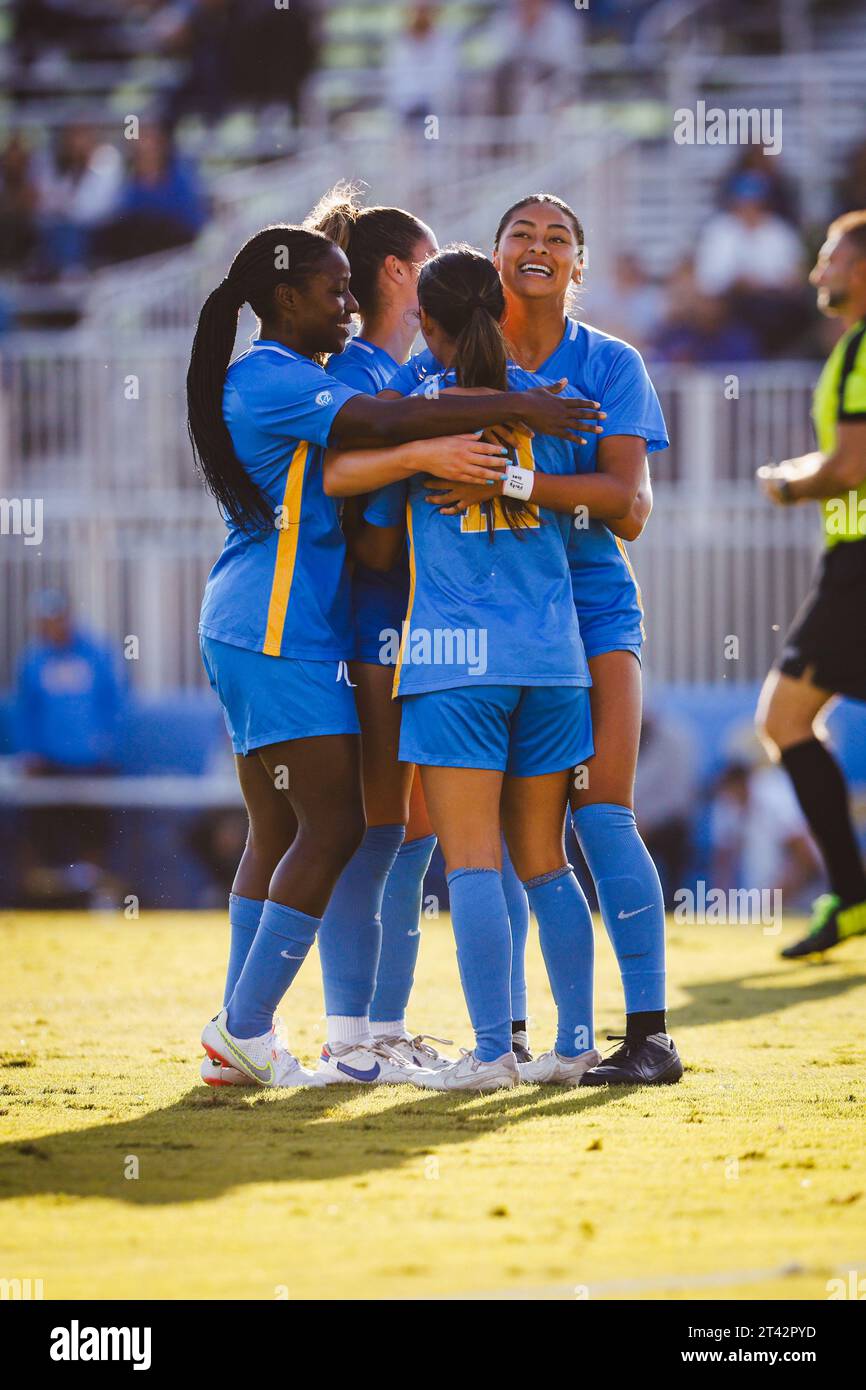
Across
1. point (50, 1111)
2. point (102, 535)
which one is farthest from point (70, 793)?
Answer: point (50, 1111)

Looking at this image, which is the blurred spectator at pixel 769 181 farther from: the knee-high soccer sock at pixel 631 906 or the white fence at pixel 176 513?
the knee-high soccer sock at pixel 631 906

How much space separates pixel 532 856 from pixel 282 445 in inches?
43.8

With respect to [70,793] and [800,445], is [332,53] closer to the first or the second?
[800,445]

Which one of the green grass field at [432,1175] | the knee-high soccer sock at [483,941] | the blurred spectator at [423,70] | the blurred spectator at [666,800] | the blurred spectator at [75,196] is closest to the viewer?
the green grass field at [432,1175]

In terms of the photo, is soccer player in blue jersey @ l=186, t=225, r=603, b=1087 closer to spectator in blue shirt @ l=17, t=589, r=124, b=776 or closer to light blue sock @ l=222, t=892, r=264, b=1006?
light blue sock @ l=222, t=892, r=264, b=1006

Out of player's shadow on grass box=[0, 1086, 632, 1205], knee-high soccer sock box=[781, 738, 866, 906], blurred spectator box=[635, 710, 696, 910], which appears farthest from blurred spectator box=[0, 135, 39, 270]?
player's shadow on grass box=[0, 1086, 632, 1205]

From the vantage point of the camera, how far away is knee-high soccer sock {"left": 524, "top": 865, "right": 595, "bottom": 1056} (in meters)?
4.34

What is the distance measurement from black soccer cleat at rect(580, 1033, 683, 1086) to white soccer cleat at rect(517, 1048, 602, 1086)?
31 mm

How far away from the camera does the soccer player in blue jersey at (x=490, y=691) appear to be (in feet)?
13.9

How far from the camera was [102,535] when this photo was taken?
12359 millimetres

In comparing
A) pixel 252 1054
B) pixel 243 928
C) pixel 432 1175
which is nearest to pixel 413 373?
pixel 243 928

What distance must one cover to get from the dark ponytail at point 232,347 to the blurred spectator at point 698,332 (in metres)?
8.67

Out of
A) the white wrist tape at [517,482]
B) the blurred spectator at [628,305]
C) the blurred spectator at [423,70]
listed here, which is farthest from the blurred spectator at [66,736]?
the white wrist tape at [517,482]
